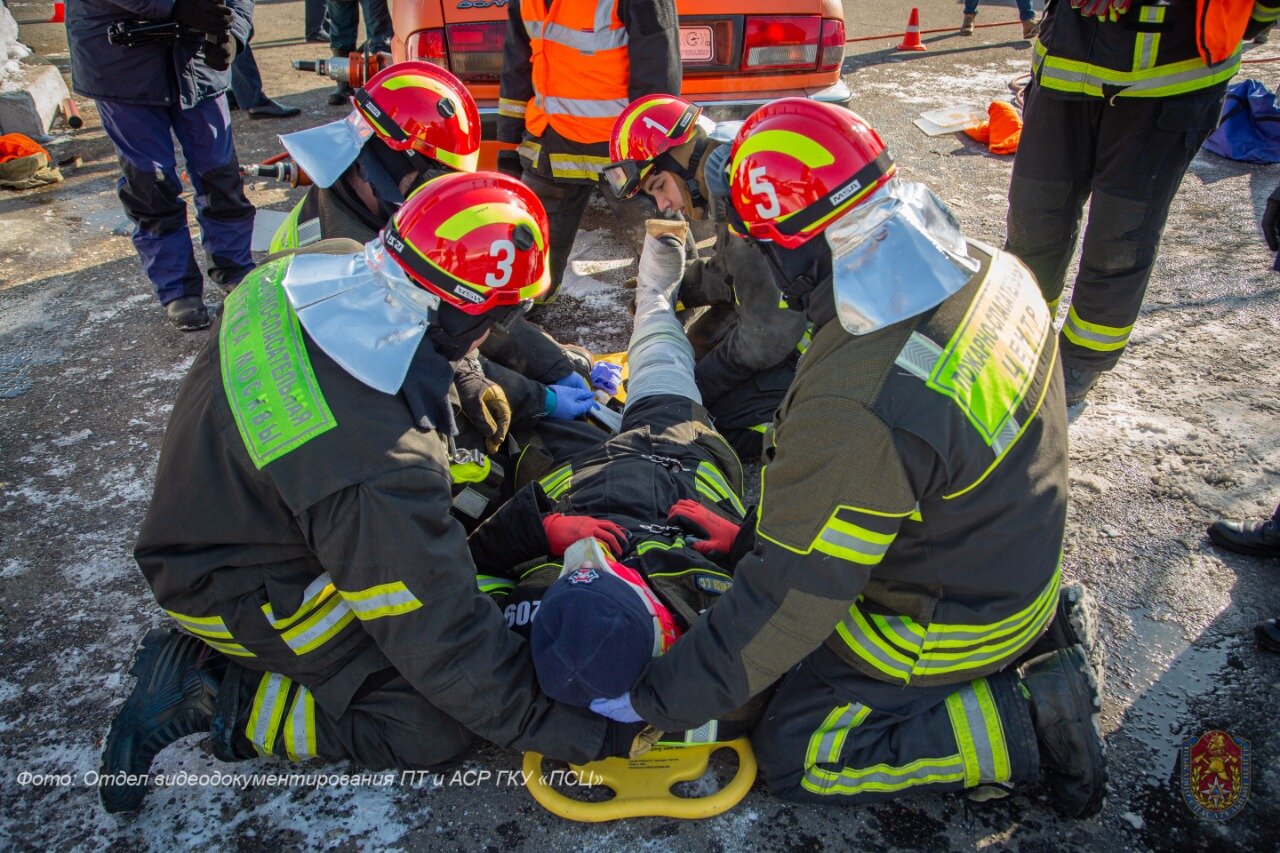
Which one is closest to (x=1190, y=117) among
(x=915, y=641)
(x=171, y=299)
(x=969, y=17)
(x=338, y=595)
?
(x=915, y=641)

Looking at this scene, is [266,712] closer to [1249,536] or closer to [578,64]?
[578,64]

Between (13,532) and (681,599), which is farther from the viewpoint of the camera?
(13,532)

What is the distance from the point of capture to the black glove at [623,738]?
2242mm

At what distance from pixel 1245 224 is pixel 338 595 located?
18.4 ft

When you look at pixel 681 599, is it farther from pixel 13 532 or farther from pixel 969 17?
pixel 969 17

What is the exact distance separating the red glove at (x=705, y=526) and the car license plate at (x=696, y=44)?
9.07ft

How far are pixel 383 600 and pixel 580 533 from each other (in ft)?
2.56

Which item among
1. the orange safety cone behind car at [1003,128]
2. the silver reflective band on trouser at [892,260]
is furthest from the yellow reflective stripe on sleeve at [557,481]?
the orange safety cone behind car at [1003,128]

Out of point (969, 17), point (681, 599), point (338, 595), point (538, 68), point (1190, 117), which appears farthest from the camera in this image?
point (969, 17)

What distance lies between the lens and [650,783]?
2.31 m

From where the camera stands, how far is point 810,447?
1822mm

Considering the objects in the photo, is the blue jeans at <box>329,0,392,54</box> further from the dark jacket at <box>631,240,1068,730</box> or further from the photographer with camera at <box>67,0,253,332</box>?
the dark jacket at <box>631,240,1068,730</box>

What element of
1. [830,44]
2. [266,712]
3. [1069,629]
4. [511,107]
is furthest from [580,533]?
[830,44]

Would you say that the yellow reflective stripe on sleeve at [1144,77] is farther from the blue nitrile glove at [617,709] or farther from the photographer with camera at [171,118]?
the photographer with camera at [171,118]
